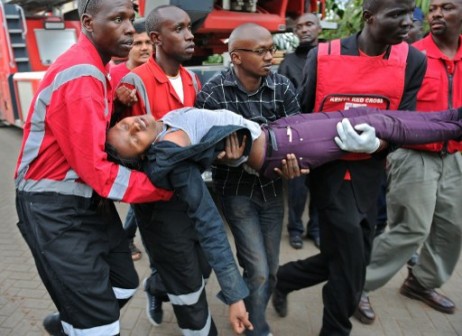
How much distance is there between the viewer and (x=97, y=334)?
191 centimetres

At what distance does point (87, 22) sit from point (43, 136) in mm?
533

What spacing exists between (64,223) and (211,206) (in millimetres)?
623

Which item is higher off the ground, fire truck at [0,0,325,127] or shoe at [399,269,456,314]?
fire truck at [0,0,325,127]

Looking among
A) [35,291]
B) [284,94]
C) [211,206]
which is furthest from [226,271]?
[35,291]

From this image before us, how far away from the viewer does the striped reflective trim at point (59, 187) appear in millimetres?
1830

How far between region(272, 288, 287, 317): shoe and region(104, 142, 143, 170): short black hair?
1.33 metres

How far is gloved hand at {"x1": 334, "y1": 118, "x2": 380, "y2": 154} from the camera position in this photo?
209 cm

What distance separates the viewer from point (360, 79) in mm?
2211

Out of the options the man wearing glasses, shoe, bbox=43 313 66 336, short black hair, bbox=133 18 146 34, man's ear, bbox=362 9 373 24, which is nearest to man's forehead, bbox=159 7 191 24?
the man wearing glasses

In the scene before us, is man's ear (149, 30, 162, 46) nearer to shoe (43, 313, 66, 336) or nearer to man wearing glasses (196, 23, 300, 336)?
man wearing glasses (196, 23, 300, 336)

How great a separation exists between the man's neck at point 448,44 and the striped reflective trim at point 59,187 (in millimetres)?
2232

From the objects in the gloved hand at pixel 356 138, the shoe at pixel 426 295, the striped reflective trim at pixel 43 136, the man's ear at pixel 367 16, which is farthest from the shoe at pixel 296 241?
the striped reflective trim at pixel 43 136

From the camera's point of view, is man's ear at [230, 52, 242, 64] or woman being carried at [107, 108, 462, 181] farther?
man's ear at [230, 52, 242, 64]

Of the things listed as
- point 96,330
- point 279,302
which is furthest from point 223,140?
point 279,302
